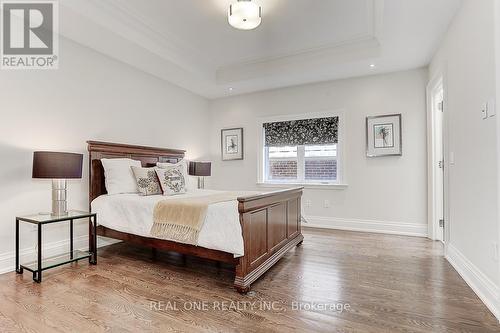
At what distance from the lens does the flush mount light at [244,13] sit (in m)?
2.75

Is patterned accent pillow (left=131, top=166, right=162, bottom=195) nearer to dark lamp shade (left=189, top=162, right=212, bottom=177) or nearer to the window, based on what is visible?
dark lamp shade (left=189, top=162, right=212, bottom=177)

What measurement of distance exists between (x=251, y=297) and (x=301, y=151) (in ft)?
11.0

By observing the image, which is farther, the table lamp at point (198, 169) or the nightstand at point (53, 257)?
the table lamp at point (198, 169)

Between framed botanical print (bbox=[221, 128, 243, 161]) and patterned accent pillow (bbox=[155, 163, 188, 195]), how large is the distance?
2007mm

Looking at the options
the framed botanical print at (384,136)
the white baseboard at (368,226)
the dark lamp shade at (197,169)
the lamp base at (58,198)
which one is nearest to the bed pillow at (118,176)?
the lamp base at (58,198)

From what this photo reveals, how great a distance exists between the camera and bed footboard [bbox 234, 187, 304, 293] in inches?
91.7

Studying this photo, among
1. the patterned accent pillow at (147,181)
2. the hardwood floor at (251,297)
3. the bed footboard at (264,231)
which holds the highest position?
the patterned accent pillow at (147,181)

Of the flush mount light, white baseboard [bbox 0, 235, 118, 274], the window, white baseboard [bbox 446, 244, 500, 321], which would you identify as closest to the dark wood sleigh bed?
white baseboard [bbox 0, 235, 118, 274]

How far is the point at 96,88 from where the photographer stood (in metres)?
3.68

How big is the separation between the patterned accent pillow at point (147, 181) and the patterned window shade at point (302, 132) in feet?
8.29

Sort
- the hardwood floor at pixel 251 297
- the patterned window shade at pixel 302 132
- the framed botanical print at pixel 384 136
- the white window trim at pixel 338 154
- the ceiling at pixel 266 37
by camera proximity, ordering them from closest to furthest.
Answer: the hardwood floor at pixel 251 297
the ceiling at pixel 266 37
the framed botanical print at pixel 384 136
the white window trim at pixel 338 154
the patterned window shade at pixel 302 132

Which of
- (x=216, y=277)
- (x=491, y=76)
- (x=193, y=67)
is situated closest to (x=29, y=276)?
(x=216, y=277)

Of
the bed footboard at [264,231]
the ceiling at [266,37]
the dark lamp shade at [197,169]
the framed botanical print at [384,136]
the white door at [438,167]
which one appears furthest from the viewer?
the dark lamp shade at [197,169]

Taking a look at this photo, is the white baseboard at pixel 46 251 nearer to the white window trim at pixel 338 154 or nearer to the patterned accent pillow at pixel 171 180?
the patterned accent pillow at pixel 171 180
